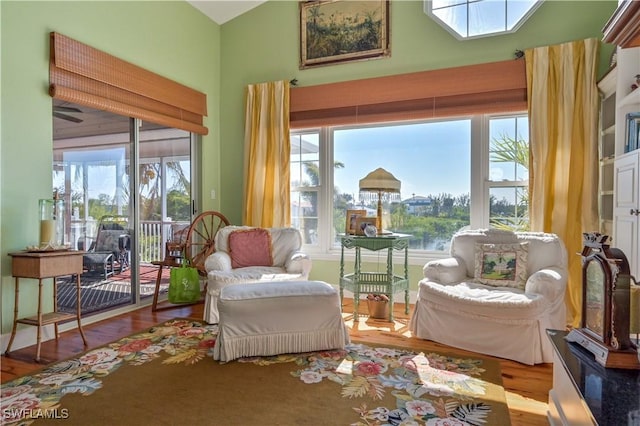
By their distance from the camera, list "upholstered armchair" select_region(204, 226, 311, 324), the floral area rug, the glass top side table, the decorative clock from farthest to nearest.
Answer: the glass top side table, "upholstered armchair" select_region(204, 226, 311, 324), the floral area rug, the decorative clock

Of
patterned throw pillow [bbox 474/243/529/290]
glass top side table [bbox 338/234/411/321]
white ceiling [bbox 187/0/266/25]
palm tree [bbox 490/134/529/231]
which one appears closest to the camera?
patterned throw pillow [bbox 474/243/529/290]

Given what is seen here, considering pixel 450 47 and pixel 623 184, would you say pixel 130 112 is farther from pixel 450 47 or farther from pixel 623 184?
pixel 623 184

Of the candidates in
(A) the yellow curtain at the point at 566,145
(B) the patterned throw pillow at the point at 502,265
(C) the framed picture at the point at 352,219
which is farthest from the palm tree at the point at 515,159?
(C) the framed picture at the point at 352,219

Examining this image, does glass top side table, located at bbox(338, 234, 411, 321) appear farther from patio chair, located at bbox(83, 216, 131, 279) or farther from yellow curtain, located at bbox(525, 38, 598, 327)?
patio chair, located at bbox(83, 216, 131, 279)

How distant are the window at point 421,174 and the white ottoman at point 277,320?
1.86 meters

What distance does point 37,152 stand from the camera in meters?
2.90

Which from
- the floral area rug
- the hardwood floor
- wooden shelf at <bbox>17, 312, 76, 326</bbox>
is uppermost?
wooden shelf at <bbox>17, 312, 76, 326</bbox>

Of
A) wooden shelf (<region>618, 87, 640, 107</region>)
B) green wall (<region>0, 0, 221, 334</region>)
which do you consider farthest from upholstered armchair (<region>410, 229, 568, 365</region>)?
green wall (<region>0, 0, 221, 334</region>)

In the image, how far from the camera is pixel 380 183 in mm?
3523

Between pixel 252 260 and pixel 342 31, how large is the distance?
9.00ft

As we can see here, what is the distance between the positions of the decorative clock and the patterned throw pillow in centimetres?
137

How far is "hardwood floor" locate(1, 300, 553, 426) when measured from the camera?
1986 millimetres

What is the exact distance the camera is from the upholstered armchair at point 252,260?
3.21m

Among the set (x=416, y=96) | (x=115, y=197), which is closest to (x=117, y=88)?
(x=115, y=197)
